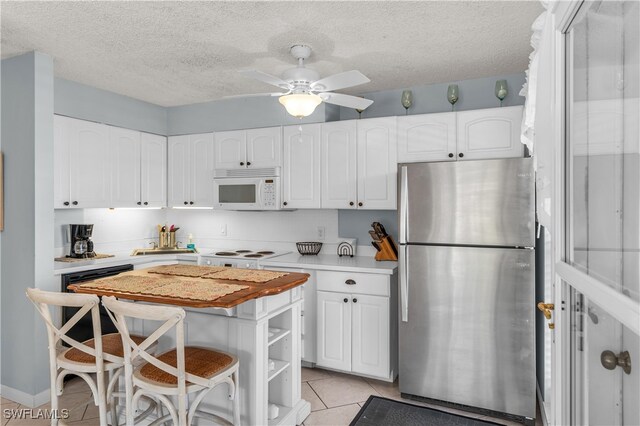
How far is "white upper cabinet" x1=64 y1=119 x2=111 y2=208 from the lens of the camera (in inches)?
141

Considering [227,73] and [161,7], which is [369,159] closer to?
[227,73]

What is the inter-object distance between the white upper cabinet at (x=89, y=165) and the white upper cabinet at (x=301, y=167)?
5.57 feet

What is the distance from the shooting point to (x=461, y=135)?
3154 millimetres

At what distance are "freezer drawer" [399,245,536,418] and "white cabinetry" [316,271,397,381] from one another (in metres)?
0.21

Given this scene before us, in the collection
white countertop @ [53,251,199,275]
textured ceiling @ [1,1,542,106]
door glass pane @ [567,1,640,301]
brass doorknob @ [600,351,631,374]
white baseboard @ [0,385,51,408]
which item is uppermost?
textured ceiling @ [1,1,542,106]

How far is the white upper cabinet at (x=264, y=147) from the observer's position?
12.9 ft

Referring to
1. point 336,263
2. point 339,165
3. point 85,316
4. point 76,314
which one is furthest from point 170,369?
point 339,165

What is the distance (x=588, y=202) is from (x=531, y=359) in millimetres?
1876

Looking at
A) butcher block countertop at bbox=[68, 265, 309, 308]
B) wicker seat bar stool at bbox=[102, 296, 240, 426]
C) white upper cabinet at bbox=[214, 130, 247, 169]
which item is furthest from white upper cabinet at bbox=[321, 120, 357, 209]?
wicker seat bar stool at bbox=[102, 296, 240, 426]

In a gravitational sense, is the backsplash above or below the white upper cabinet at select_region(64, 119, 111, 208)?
below

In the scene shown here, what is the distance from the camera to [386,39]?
2.60 metres

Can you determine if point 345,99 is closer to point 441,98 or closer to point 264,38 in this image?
point 264,38

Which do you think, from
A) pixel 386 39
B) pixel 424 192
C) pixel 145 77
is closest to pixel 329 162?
pixel 424 192

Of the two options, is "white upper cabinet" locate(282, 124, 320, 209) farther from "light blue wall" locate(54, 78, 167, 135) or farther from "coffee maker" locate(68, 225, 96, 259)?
"coffee maker" locate(68, 225, 96, 259)
